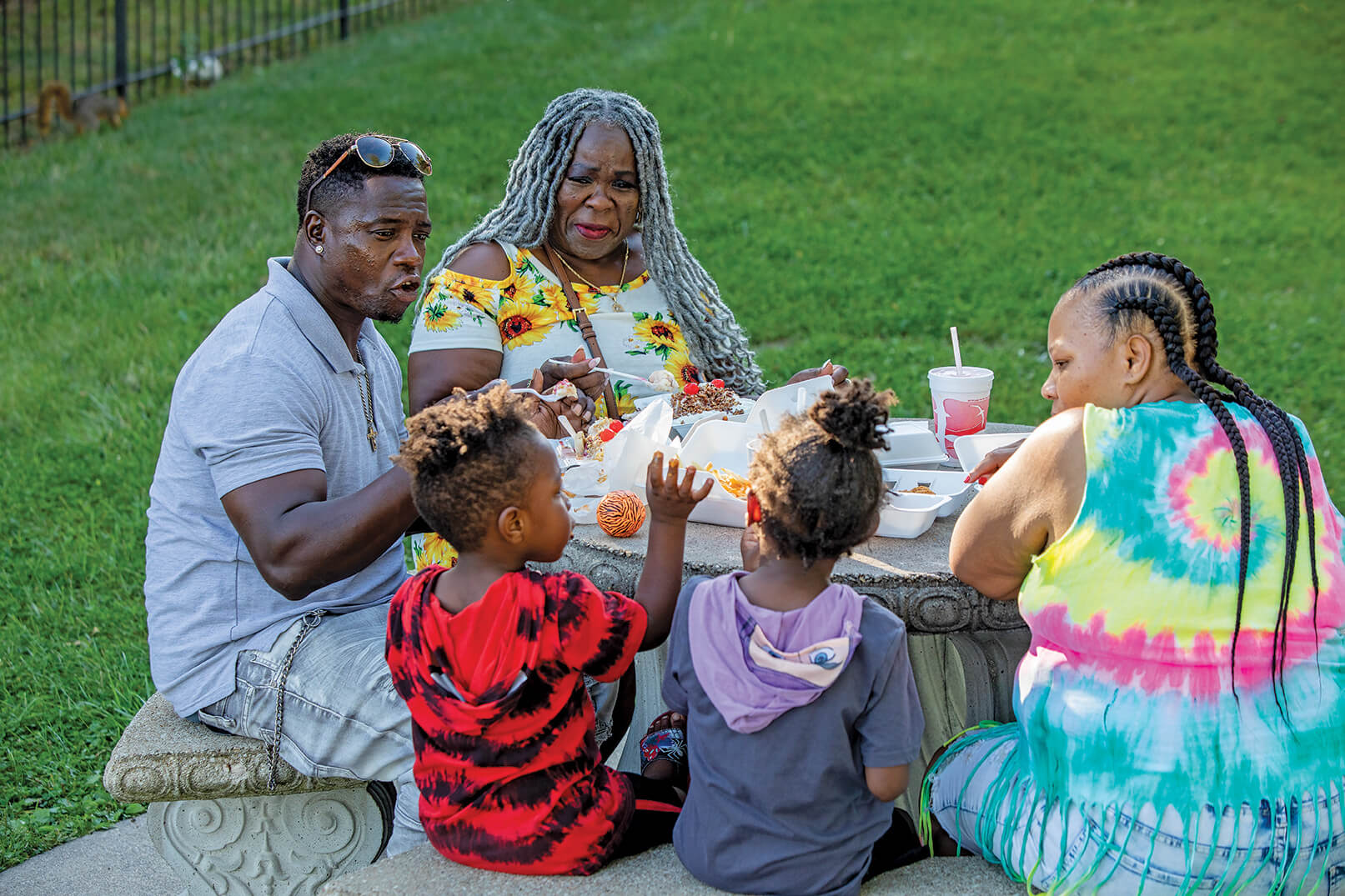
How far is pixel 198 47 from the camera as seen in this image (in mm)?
13250

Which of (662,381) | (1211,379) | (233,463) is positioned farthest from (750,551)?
(662,381)

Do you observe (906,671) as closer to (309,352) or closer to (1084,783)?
(1084,783)

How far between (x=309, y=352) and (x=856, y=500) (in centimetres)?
134

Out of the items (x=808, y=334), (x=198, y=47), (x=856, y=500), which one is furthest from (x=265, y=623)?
(x=198, y=47)

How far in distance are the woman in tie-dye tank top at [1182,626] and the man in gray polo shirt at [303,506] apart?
132 centimetres

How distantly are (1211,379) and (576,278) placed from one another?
1992 millimetres

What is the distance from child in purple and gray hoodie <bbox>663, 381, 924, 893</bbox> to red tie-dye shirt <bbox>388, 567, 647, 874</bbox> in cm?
19

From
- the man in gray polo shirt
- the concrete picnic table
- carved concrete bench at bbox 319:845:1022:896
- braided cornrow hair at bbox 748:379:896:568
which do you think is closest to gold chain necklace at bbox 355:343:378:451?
the man in gray polo shirt

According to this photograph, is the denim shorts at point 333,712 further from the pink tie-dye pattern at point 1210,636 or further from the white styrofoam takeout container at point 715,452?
the pink tie-dye pattern at point 1210,636

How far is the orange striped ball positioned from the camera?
8.60 feet

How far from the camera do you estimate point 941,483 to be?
2848 millimetres

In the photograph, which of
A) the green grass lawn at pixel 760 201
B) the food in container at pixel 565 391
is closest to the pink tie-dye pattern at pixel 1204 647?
the food in container at pixel 565 391

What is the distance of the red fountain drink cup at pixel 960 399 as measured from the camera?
2998mm

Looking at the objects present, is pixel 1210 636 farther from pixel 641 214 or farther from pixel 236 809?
pixel 641 214
